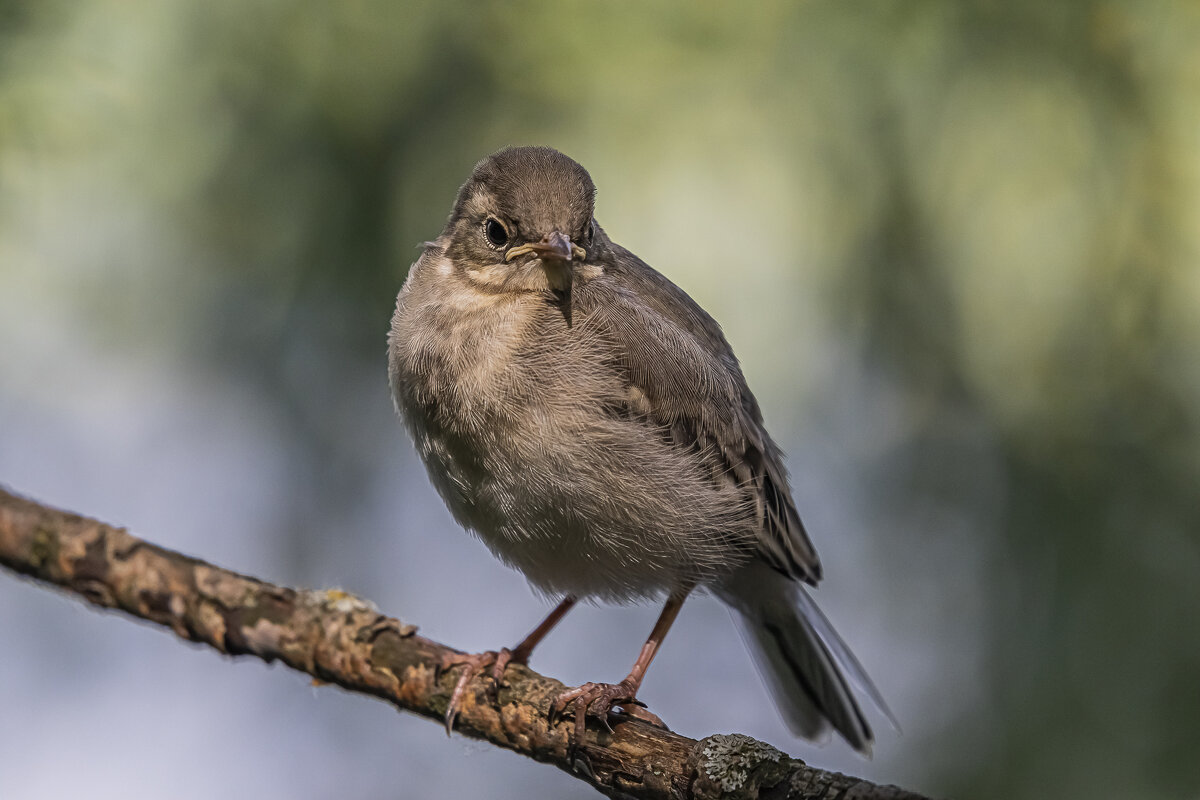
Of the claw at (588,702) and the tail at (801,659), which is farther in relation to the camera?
the tail at (801,659)

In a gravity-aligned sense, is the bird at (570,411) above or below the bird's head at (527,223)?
below

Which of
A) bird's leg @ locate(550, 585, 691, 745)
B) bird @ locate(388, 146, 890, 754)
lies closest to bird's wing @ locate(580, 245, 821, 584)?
bird @ locate(388, 146, 890, 754)

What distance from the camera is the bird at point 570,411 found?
4355mm

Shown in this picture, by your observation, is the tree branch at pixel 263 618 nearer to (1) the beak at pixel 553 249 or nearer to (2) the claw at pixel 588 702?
(2) the claw at pixel 588 702

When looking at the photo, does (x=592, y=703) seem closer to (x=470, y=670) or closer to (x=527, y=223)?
(x=470, y=670)

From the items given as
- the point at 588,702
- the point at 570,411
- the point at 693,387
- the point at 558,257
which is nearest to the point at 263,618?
the point at 588,702

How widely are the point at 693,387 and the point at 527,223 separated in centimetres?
100

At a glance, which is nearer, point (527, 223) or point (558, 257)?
point (558, 257)

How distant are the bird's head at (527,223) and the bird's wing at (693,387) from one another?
0.76ft

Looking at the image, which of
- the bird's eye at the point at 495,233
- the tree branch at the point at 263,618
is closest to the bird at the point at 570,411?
the bird's eye at the point at 495,233

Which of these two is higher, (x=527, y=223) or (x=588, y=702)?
(x=527, y=223)

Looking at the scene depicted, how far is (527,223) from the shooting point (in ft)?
14.7

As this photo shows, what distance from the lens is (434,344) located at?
4.59 metres

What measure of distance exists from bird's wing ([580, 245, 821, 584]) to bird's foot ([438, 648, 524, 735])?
113cm
